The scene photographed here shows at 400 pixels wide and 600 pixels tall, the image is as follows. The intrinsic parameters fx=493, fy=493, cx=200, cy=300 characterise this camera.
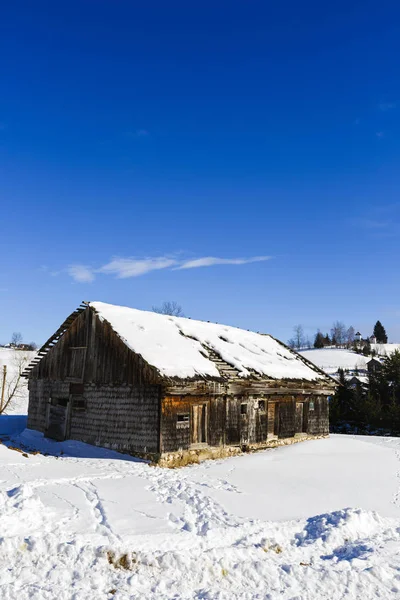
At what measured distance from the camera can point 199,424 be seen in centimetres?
1945

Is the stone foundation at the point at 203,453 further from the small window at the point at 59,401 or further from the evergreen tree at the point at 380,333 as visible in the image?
the evergreen tree at the point at 380,333

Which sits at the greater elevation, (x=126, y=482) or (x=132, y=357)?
(x=132, y=357)

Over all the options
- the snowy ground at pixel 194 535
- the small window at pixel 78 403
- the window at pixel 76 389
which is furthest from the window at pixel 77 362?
the snowy ground at pixel 194 535

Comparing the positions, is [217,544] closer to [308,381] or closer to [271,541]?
[271,541]

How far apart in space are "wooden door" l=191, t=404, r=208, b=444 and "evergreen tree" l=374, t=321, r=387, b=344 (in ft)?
484

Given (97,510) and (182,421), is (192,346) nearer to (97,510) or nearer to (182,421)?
(182,421)

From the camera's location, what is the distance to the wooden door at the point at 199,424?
19152mm

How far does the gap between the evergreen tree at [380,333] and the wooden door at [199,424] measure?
147598 millimetres

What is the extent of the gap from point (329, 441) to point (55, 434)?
13.6 m

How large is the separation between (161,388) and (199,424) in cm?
271

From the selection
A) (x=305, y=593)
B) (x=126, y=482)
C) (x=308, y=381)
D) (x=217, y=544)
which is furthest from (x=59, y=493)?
(x=308, y=381)

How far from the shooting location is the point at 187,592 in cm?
745

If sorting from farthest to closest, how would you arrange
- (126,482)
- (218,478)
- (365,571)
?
(218,478), (126,482), (365,571)

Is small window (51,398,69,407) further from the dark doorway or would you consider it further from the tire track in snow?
the dark doorway
